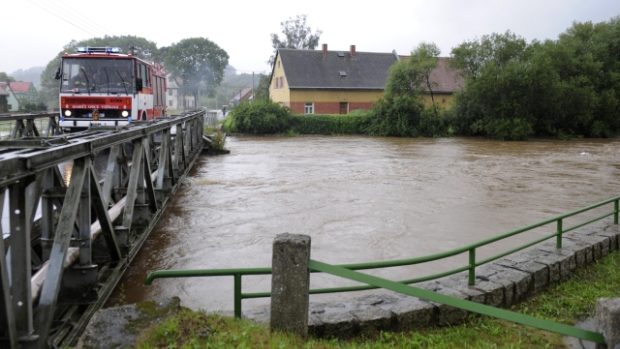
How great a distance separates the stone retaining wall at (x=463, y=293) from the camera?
4578mm

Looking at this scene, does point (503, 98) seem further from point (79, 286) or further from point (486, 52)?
point (79, 286)

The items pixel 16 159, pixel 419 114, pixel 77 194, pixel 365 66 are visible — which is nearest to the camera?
pixel 16 159

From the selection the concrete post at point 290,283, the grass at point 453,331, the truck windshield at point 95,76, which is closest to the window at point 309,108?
the truck windshield at point 95,76

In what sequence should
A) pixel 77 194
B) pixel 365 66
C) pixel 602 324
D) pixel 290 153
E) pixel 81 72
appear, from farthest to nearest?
pixel 365 66
pixel 290 153
pixel 81 72
pixel 77 194
pixel 602 324

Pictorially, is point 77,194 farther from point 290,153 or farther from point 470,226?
point 290,153

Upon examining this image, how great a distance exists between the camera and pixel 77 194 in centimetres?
461

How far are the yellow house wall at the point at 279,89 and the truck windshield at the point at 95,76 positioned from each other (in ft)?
107

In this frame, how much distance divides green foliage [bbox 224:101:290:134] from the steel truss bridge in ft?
98.3

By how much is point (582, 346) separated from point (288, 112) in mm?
36052

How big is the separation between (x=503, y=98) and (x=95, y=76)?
2863cm

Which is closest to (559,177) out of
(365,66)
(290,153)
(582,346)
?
(290,153)

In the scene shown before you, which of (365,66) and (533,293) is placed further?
(365,66)

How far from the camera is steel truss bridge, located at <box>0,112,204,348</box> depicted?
12.1 feet

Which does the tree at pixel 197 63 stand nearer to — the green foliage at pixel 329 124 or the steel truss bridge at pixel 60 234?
the green foliage at pixel 329 124
